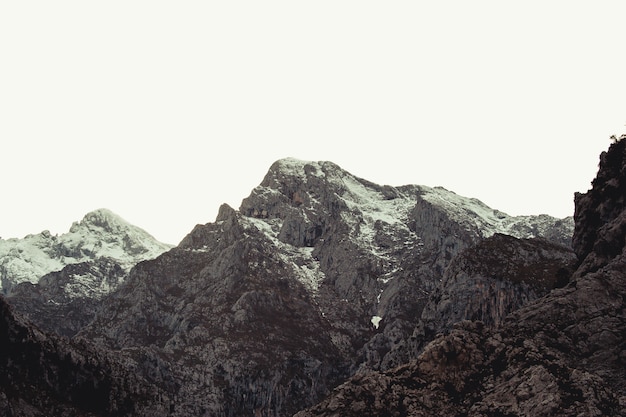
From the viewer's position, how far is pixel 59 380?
112 metres

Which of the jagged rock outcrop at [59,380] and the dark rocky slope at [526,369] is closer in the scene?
the dark rocky slope at [526,369]

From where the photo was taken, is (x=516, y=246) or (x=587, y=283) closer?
(x=587, y=283)

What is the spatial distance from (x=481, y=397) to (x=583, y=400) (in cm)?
867

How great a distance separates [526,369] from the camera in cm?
6706

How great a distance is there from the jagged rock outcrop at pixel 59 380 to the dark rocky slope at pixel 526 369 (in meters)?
47.2

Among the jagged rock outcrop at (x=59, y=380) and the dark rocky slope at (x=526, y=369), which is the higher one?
the dark rocky slope at (x=526, y=369)

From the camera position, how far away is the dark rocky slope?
63250mm

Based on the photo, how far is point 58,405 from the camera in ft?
347

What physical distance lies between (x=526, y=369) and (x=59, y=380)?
2821 inches

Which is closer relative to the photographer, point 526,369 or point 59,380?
point 526,369

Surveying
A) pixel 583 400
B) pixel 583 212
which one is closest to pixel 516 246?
pixel 583 212

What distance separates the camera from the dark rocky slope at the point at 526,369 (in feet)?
208

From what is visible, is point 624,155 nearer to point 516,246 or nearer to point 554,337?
point 554,337

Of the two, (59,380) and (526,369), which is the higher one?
(526,369)
